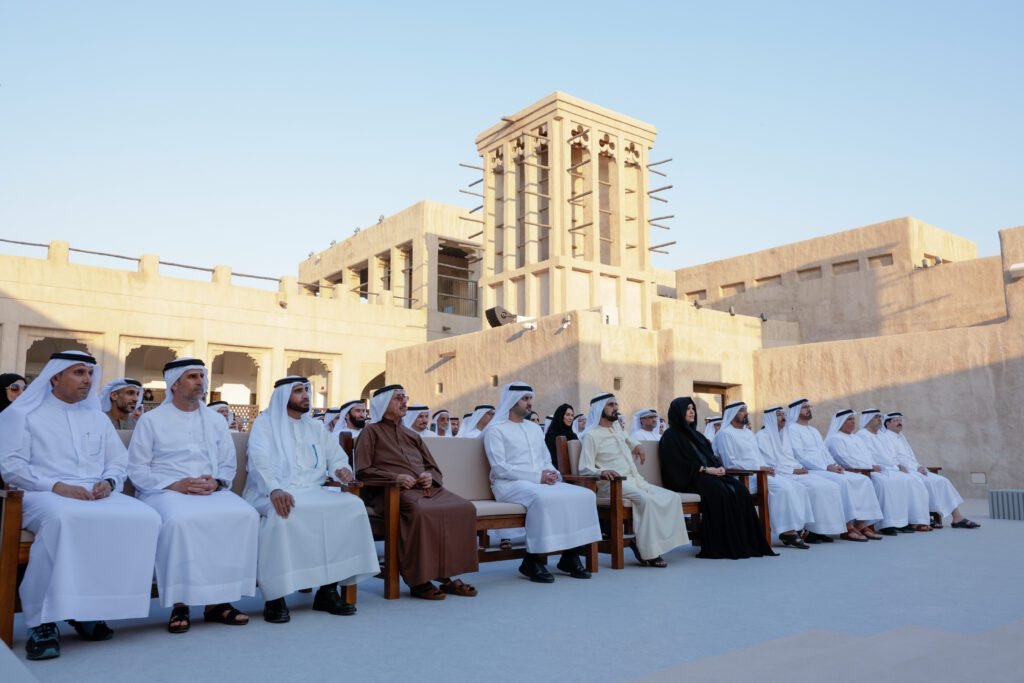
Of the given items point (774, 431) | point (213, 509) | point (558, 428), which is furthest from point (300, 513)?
point (774, 431)

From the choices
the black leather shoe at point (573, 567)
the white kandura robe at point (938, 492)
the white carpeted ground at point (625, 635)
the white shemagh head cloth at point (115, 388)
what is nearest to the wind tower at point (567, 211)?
the white kandura robe at point (938, 492)

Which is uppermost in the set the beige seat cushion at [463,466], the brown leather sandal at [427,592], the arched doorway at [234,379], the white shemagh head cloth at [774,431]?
the arched doorway at [234,379]

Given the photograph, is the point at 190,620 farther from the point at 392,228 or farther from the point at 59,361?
the point at 392,228

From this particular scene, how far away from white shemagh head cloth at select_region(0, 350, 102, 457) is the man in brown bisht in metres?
1.56

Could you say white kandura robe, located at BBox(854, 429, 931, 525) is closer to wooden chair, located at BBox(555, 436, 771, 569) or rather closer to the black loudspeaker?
wooden chair, located at BBox(555, 436, 771, 569)

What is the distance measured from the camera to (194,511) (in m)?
3.87

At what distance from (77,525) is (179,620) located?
2.10ft

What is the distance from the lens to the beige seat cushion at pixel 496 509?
5.18 meters

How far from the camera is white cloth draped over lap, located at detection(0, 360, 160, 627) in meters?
3.40

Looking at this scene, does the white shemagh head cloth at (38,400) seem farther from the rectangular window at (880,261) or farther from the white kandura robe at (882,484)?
the rectangular window at (880,261)

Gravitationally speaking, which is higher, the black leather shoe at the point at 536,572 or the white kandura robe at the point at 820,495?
the white kandura robe at the point at 820,495

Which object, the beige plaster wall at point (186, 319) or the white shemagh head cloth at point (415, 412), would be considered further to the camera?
the beige plaster wall at point (186, 319)

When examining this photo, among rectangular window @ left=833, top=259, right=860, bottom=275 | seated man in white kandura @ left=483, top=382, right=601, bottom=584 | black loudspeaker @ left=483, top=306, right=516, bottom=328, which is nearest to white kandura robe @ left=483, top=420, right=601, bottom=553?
seated man in white kandura @ left=483, top=382, right=601, bottom=584

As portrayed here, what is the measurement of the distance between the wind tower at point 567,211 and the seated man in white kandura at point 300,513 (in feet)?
50.1
